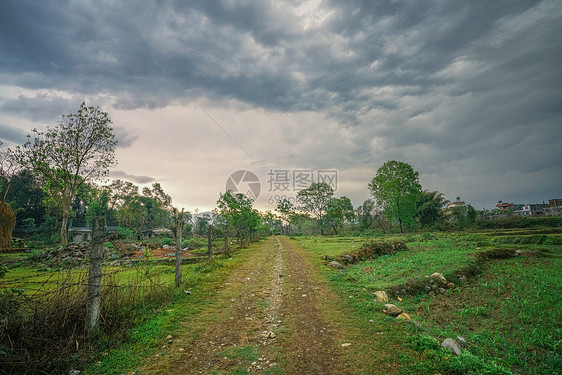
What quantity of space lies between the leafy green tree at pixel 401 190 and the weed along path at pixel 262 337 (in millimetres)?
31478

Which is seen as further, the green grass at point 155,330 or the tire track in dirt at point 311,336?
the green grass at point 155,330

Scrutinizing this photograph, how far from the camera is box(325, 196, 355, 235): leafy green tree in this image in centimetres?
5240

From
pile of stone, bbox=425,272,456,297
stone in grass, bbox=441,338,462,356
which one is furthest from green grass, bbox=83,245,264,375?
pile of stone, bbox=425,272,456,297

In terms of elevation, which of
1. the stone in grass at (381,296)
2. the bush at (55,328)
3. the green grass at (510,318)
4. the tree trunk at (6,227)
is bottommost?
the green grass at (510,318)

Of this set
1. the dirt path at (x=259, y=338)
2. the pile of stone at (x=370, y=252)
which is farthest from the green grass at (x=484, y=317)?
the pile of stone at (x=370, y=252)

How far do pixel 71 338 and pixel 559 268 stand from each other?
16.5 metres

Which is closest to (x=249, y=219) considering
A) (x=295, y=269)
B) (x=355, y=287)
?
(x=295, y=269)

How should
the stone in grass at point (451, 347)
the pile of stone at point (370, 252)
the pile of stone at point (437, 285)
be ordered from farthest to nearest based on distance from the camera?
the pile of stone at point (370, 252) < the pile of stone at point (437, 285) < the stone in grass at point (451, 347)

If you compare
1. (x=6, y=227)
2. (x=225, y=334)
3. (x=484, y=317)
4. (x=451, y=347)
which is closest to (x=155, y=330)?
(x=225, y=334)

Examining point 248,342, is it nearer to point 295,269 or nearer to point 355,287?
point 355,287

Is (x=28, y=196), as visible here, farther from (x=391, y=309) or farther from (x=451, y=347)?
(x=451, y=347)

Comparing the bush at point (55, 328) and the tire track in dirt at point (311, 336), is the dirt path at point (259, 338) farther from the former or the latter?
the bush at point (55, 328)

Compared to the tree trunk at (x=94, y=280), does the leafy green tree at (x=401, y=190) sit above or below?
above

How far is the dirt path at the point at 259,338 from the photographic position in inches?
148
